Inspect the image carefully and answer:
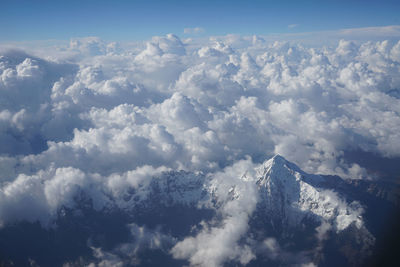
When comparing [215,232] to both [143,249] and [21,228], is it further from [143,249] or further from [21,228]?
[21,228]

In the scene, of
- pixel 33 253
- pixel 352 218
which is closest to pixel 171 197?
pixel 33 253

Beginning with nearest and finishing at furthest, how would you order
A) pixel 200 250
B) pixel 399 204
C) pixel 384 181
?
pixel 399 204 → pixel 200 250 → pixel 384 181

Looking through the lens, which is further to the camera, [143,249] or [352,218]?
[143,249]

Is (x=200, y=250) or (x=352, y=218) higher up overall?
(x=352, y=218)

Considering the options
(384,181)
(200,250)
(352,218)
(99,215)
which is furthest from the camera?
(384,181)

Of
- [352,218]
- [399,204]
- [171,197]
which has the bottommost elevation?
[171,197]

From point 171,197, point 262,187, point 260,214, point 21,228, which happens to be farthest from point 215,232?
point 21,228
